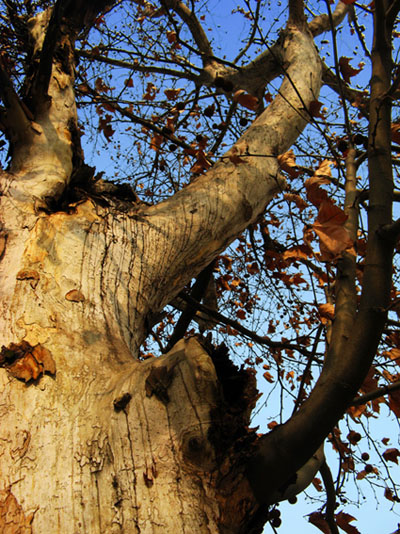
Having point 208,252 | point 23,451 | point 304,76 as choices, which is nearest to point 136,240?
point 208,252

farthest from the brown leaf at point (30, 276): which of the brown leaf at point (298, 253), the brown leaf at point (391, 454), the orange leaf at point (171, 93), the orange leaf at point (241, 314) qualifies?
the orange leaf at point (241, 314)

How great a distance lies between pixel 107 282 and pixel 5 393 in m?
0.51

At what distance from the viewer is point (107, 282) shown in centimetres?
144

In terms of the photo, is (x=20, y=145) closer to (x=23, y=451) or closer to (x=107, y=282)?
(x=107, y=282)

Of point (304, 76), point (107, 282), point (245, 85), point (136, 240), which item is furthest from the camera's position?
point (245, 85)

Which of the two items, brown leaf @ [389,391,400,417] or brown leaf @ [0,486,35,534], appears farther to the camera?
brown leaf @ [389,391,400,417]

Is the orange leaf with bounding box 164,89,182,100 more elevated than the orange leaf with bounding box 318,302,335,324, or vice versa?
the orange leaf with bounding box 164,89,182,100

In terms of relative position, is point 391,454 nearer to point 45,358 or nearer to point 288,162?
point 288,162

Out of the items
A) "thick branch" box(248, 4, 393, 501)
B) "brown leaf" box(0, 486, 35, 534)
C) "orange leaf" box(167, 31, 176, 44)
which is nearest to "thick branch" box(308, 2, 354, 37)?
"orange leaf" box(167, 31, 176, 44)

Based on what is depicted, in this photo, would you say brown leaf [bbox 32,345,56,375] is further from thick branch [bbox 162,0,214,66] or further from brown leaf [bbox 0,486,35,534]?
thick branch [bbox 162,0,214,66]

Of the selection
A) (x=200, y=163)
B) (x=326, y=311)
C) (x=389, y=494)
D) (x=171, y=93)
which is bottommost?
(x=389, y=494)

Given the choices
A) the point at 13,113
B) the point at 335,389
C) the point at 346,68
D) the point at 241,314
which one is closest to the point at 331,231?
the point at 335,389

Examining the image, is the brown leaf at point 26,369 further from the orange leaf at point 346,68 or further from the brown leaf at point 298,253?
the orange leaf at point 346,68

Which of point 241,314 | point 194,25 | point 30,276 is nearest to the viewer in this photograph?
point 30,276
